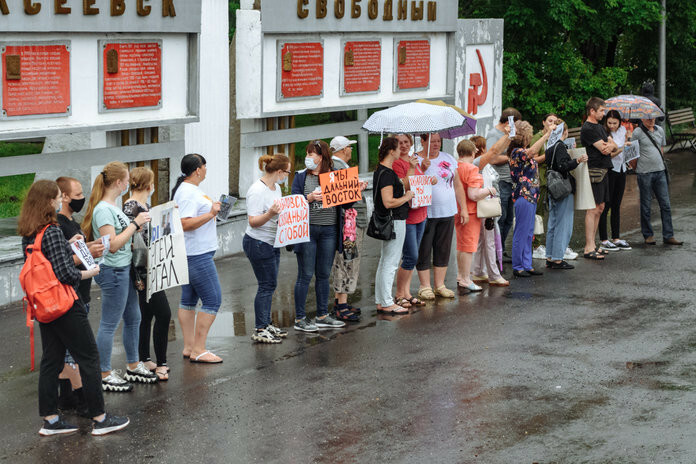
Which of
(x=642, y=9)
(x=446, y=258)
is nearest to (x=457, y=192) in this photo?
(x=446, y=258)

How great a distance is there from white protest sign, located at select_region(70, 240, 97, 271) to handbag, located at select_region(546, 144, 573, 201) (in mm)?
6403

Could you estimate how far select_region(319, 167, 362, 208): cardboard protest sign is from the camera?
30.7 feet

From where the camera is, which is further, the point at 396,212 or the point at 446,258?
the point at 446,258

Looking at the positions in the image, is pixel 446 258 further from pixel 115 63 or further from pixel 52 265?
pixel 52 265

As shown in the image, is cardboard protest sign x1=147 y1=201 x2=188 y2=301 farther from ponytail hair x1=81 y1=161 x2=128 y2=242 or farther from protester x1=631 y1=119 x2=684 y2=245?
protester x1=631 y1=119 x2=684 y2=245

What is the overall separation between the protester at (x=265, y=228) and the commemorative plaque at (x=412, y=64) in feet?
23.4

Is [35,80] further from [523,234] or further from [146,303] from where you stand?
[523,234]

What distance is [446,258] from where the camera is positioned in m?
10.9

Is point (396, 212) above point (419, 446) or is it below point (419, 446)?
above

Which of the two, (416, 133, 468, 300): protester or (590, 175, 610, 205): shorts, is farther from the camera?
(590, 175, 610, 205): shorts

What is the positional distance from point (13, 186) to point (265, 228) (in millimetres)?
10085

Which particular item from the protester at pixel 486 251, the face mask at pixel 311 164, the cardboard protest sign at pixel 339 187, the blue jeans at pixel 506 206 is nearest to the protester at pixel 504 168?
the blue jeans at pixel 506 206

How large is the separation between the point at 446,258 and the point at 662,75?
15736 millimetres

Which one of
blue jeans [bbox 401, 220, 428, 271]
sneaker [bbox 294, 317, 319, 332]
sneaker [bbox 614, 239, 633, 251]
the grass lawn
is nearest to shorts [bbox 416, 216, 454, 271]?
blue jeans [bbox 401, 220, 428, 271]
